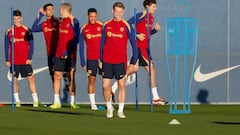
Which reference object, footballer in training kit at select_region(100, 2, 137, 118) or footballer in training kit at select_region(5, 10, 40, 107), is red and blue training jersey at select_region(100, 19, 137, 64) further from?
footballer in training kit at select_region(5, 10, 40, 107)

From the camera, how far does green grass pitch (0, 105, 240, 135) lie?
51.1 ft

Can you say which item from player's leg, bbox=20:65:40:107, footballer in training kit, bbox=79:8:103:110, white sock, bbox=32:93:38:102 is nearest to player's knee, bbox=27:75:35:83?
player's leg, bbox=20:65:40:107

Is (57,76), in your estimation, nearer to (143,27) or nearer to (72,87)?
(72,87)

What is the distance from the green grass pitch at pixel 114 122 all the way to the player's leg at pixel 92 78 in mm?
223

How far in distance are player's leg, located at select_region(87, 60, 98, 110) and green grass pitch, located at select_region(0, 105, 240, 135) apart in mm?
223

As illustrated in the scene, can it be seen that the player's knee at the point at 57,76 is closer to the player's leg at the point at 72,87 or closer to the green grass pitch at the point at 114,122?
the player's leg at the point at 72,87

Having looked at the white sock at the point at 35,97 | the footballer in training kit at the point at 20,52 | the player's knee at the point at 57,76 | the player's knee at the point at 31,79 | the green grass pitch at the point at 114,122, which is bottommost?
the green grass pitch at the point at 114,122

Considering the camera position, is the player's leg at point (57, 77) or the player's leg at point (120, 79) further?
the player's leg at point (57, 77)

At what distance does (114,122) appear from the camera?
57.7 ft

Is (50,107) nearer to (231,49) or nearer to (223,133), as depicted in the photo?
(231,49)

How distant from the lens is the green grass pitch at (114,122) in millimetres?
15586

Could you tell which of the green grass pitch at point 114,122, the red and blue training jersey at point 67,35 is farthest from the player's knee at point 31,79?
the red and blue training jersey at point 67,35

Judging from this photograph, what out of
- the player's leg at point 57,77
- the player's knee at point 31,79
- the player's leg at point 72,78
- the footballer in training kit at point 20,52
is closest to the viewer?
the player's leg at point 57,77

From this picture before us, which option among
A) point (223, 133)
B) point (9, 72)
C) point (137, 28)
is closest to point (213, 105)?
point (137, 28)
